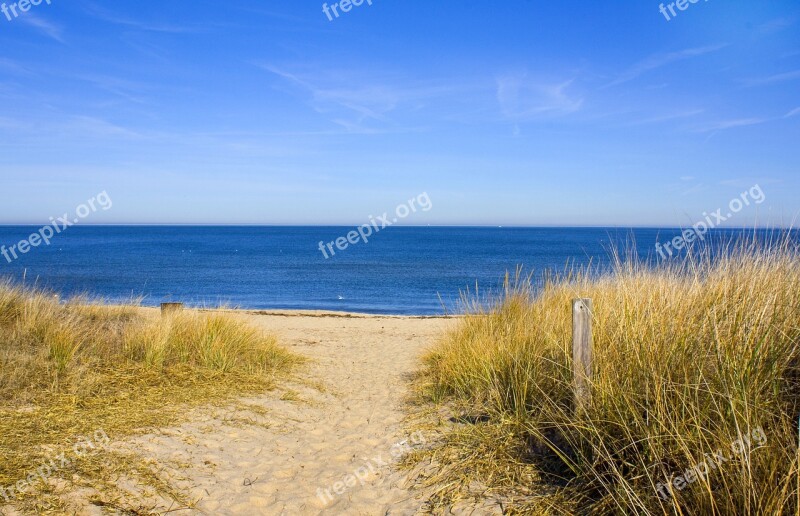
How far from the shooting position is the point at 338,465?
5.25 metres

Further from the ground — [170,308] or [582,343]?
[582,343]

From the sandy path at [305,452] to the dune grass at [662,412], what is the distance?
0.63 meters

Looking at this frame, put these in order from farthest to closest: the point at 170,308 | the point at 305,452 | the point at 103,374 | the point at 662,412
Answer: the point at 170,308 < the point at 103,374 < the point at 305,452 < the point at 662,412

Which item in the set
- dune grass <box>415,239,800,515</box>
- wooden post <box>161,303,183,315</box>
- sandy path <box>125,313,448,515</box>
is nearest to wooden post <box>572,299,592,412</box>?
dune grass <box>415,239,800,515</box>

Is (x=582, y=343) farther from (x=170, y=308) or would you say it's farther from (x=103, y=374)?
(x=170, y=308)

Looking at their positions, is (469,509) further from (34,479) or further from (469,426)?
(34,479)

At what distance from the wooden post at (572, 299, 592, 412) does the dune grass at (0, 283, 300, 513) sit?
3257 millimetres

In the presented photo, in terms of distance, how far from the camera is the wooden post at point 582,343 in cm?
444

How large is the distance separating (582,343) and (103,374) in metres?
5.67

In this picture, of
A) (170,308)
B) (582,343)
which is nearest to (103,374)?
(170,308)

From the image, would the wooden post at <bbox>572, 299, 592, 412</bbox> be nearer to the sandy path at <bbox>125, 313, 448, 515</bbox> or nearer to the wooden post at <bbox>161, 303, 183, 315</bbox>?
the sandy path at <bbox>125, 313, 448, 515</bbox>

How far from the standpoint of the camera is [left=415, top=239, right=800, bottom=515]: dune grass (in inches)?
120

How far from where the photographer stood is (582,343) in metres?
4.53

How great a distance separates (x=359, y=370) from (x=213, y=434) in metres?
4.11
